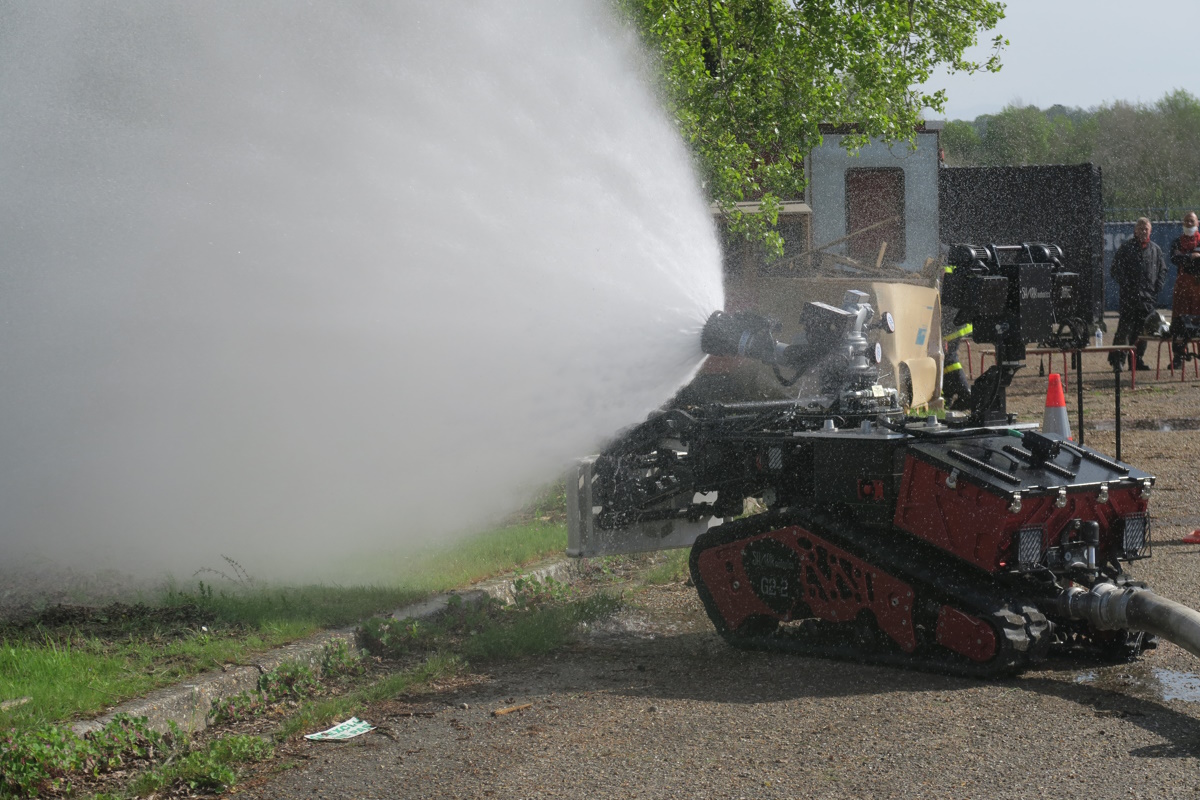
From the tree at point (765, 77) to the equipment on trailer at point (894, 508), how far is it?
4401 millimetres

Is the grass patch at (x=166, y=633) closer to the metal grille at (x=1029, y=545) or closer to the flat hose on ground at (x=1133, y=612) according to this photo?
the metal grille at (x=1029, y=545)

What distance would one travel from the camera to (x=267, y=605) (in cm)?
670

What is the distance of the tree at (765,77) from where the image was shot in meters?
11.2

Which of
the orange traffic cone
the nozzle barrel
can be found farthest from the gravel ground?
the orange traffic cone

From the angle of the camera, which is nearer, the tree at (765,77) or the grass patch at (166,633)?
the grass patch at (166,633)

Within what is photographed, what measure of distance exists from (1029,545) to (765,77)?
7552mm

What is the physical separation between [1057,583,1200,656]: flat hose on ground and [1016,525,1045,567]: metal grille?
0.28m

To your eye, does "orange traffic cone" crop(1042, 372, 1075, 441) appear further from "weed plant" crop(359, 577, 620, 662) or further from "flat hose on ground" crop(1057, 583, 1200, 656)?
"weed plant" crop(359, 577, 620, 662)

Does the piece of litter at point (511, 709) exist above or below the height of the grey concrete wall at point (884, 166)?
below

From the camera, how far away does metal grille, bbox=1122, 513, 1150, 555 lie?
6031mm

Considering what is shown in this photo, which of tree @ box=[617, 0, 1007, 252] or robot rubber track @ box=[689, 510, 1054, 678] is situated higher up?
tree @ box=[617, 0, 1007, 252]

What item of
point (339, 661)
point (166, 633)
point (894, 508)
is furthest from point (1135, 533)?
point (166, 633)

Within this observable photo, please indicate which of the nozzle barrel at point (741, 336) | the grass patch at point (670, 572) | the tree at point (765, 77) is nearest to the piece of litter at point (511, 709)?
the nozzle barrel at point (741, 336)

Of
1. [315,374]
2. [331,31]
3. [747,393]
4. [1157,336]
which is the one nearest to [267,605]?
[315,374]
